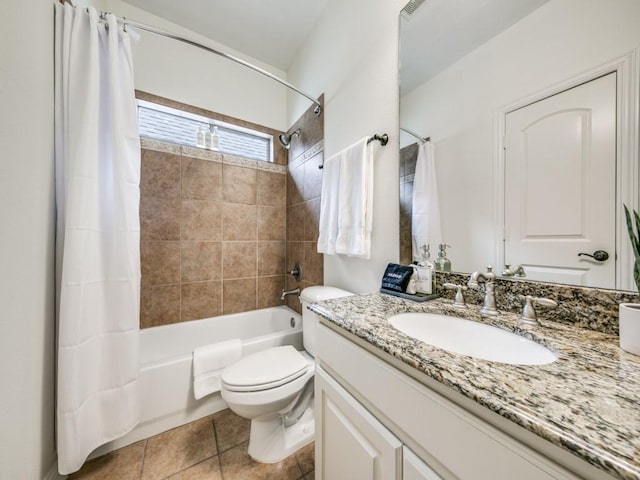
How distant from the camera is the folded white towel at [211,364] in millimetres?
1346

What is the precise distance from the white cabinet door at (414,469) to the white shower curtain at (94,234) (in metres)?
1.23

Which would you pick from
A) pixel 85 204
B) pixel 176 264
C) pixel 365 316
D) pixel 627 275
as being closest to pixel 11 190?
pixel 85 204

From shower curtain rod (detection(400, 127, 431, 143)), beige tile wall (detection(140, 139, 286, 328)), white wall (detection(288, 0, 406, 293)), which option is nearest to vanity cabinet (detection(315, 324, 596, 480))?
white wall (detection(288, 0, 406, 293))

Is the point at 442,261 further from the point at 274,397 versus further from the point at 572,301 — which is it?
the point at 274,397

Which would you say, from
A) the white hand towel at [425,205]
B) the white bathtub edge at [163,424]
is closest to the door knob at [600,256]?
the white hand towel at [425,205]

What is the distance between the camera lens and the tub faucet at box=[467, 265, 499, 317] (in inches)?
29.5

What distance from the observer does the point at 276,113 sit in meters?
2.19

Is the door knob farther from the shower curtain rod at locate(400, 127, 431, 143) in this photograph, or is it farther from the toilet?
the toilet

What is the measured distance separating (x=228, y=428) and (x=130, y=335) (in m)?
0.79

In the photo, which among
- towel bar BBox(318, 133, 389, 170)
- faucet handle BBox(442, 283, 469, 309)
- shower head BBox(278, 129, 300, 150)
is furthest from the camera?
shower head BBox(278, 129, 300, 150)

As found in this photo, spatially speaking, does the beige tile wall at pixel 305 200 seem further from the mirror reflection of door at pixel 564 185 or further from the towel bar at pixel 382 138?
the mirror reflection of door at pixel 564 185

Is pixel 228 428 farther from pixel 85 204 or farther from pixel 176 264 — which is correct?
pixel 85 204

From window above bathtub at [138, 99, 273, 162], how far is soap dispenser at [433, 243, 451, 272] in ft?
5.70

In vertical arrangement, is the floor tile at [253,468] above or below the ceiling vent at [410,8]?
below
